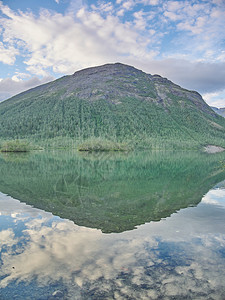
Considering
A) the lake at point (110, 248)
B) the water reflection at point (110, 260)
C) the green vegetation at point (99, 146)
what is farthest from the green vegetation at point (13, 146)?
the water reflection at point (110, 260)

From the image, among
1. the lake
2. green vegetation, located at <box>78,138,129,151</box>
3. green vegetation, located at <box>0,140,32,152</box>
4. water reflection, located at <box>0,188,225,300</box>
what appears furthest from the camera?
green vegetation, located at <box>78,138,129,151</box>

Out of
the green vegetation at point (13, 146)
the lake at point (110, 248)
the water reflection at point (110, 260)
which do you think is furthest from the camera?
the green vegetation at point (13, 146)

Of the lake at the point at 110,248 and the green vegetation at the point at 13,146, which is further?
the green vegetation at the point at 13,146

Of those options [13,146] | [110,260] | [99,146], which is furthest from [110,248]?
[99,146]

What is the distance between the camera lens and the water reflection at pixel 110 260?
289 inches

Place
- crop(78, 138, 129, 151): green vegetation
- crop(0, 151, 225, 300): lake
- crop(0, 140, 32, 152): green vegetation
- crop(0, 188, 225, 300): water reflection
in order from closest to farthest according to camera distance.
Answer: crop(0, 188, 225, 300): water reflection
crop(0, 151, 225, 300): lake
crop(0, 140, 32, 152): green vegetation
crop(78, 138, 129, 151): green vegetation

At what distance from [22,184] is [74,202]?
32.6ft

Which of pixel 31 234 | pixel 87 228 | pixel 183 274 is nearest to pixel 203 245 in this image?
pixel 183 274

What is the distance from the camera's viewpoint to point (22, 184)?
2627 cm

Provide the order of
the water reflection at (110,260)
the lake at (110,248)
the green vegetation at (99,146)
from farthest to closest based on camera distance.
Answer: the green vegetation at (99,146)
the lake at (110,248)
the water reflection at (110,260)

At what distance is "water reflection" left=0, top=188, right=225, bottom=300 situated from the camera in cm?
734

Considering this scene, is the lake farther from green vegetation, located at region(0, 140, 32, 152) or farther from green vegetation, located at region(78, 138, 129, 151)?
green vegetation, located at region(78, 138, 129, 151)

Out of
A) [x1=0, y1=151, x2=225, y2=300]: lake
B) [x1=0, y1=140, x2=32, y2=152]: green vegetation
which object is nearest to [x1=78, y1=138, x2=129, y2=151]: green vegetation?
[x1=0, y1=140, x2=32, y2=152]: green vegetation

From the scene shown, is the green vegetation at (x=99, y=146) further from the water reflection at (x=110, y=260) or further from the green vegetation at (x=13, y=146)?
the water reflection at (x=110, y=260)
